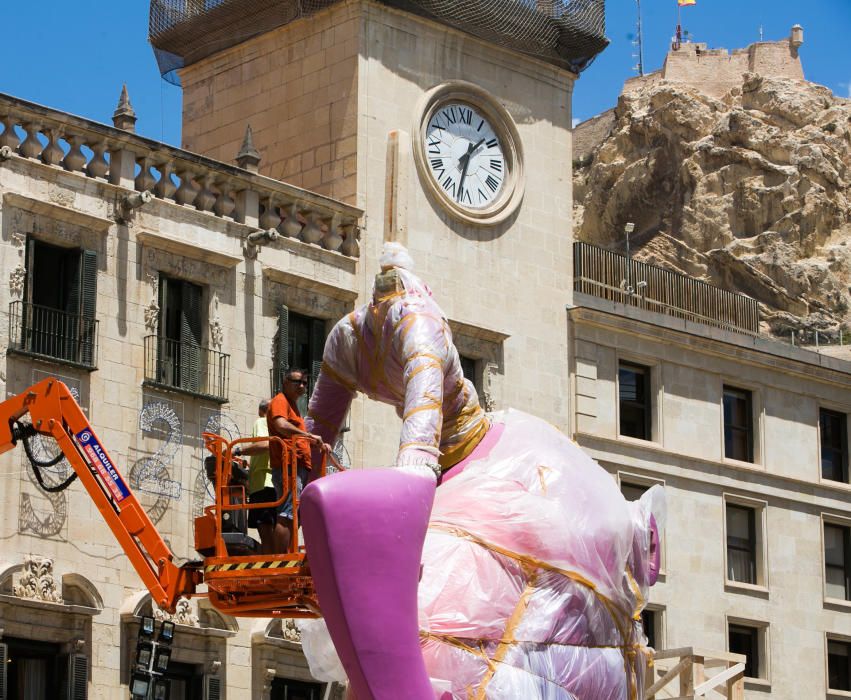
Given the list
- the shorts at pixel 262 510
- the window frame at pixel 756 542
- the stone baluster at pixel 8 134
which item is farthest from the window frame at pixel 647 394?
the shorts at pixel 262 510

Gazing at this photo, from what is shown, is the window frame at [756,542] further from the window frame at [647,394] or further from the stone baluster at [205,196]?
the stone baluster at [205,196]

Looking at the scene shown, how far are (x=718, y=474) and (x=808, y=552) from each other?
253 cm

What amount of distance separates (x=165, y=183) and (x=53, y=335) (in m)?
3.13

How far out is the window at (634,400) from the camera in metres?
36.6

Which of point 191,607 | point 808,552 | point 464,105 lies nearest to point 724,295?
point 808,552

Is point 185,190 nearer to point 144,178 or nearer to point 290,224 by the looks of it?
point 144,178

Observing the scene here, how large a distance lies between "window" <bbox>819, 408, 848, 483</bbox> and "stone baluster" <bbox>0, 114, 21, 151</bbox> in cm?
1755

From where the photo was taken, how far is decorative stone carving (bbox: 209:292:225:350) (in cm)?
3022

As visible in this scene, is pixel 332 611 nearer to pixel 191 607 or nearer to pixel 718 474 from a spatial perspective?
pixel 191 607

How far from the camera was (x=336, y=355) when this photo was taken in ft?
57.5

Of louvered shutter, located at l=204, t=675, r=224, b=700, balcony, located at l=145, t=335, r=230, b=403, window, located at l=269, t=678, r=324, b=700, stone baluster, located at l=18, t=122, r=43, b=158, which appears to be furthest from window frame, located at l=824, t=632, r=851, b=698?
stone baluster, located at l=18, t=122, r=43, b=158

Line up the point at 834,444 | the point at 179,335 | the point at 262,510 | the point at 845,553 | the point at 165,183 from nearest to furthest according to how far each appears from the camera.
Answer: the point at 262,510 < the point at 179,335 < the point at 165,183 < the point at 845,553 < the point at 834,444

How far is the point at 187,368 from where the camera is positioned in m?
29.8

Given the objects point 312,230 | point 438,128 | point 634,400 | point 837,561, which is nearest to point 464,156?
point 438,128
